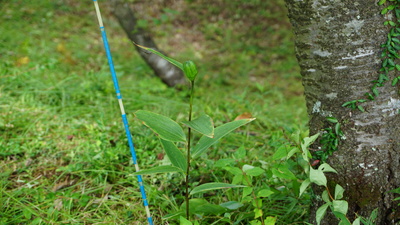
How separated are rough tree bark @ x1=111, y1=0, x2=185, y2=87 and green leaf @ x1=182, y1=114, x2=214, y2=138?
284cm

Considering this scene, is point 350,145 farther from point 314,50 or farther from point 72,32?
point 72,32

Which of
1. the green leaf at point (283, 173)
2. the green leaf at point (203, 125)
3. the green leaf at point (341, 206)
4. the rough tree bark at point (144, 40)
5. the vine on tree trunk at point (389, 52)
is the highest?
the vine on tree trunk at point (389, 52)

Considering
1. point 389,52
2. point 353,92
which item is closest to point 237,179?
point 353,92

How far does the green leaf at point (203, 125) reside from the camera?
114 centimetres

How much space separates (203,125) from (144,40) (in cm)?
305

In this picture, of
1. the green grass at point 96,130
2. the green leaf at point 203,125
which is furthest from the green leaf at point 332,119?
the green leaf at point 203,125

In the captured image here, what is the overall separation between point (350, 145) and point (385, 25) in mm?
458

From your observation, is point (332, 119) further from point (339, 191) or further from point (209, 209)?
point (209, 209)

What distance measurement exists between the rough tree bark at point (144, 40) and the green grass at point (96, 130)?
179 millimetres

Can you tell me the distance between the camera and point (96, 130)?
216 centimetres

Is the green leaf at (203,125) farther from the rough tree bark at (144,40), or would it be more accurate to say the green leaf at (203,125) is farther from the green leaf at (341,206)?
the rough tree bark at (144,40)

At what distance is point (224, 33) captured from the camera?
605 centimetres

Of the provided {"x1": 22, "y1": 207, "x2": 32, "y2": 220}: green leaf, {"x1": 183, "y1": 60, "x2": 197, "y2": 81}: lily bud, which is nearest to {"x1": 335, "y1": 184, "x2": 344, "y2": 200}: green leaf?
{"x1": 183, "y1": 60, "x2": 197, "y2": 81}: lily bud

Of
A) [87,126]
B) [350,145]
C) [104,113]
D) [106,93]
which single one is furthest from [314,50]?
[106,93]
